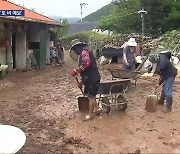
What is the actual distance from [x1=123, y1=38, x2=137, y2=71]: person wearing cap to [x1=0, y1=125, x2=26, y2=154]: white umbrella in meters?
6.29

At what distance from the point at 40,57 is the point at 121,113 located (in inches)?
425

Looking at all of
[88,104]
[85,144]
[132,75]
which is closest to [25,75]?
[132,75]

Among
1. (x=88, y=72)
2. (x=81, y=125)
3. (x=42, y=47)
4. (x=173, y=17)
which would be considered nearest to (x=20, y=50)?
(x=42, y=47)

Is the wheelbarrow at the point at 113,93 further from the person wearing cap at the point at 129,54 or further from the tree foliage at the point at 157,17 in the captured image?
the tree foliage at the point at 157,17

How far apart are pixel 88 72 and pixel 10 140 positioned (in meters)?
3.25

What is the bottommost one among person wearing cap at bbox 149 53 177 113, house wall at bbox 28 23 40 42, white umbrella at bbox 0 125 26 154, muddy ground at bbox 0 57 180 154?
muddy ground at bbox 0 57 180 154

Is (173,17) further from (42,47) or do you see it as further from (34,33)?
(34,33)

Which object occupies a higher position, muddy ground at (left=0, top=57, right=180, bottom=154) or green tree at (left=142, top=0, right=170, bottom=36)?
green tree at (left=142, top=0, right=170, bottom=36)

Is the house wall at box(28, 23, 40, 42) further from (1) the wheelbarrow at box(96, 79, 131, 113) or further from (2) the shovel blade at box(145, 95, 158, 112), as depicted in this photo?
(2) the shovel blade at box(145, 95, 158, 112)

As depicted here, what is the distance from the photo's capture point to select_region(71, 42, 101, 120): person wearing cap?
7492 mm

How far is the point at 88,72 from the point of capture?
25.1 ft

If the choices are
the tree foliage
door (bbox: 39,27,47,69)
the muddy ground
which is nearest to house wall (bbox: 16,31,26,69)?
door (bbox: 39,27,47,69)

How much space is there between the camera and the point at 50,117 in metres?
8.10

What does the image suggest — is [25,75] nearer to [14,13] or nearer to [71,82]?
[71,82]
